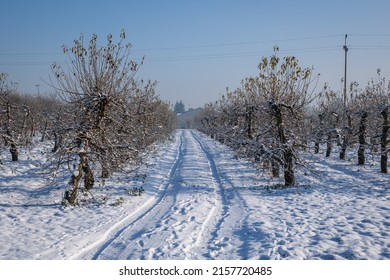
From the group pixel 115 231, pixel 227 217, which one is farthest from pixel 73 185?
pixel 227 217

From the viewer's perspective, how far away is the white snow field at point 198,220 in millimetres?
7246

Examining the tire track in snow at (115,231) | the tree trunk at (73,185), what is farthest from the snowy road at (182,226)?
the tree trunk at (73,185)

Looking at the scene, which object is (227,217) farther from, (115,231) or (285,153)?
(285,153)

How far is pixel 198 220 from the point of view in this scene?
9758 mm

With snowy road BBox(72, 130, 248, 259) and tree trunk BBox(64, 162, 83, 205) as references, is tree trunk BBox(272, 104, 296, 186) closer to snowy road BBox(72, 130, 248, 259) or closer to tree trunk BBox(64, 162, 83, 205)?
snowy road BBox(72, 130, 248, 259)

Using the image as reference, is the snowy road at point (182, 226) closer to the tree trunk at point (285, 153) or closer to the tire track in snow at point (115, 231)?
the tire track in snow at point (115, 231)

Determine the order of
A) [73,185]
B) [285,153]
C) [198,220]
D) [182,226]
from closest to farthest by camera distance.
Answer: [182,226] → [198,220] → [73,185] → [285,153]

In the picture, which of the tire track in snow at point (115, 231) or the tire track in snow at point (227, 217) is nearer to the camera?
the tire track in snow at point (115, 231)

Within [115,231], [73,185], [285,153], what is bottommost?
[115,231]

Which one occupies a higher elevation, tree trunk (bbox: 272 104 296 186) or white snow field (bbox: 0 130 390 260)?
tree trunk (bbox: 272 104 296 186)

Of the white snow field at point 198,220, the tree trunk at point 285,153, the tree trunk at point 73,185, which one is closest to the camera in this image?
the white snow field at point 198,220

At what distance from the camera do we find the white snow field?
7246 millimetres

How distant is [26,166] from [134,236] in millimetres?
15137

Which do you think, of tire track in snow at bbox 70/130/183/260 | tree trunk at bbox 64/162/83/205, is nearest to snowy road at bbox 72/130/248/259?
tire track in snow at bbox 70/130/183/260
